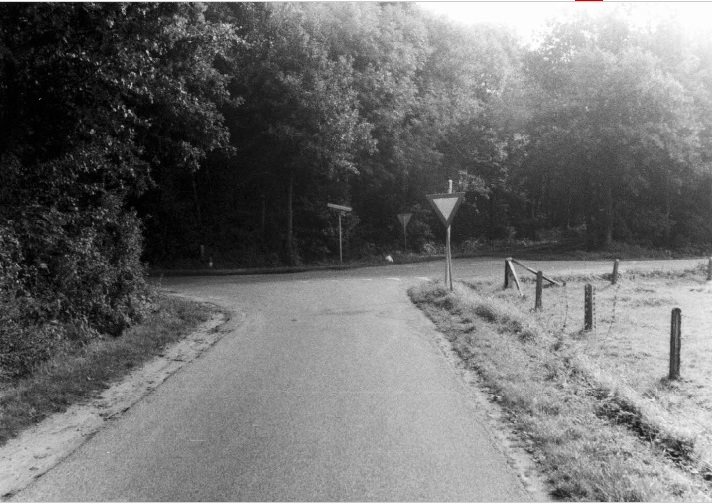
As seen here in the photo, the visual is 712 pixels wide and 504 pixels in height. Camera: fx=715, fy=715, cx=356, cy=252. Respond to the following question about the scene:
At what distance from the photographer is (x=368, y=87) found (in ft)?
114

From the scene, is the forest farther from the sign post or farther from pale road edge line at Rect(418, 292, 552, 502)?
pale road edge line at Rect(418, 292, 552, 502)

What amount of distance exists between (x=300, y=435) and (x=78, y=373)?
3844mm

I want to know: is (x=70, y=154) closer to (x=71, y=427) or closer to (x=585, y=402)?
(x=71, y=427)

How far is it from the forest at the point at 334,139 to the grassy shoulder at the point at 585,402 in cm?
614

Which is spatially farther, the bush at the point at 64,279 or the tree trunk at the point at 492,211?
the tree trunk at the point at 492,211

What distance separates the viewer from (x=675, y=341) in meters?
9.42

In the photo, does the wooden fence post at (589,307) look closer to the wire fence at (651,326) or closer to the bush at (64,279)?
the wire fence at (651,326)

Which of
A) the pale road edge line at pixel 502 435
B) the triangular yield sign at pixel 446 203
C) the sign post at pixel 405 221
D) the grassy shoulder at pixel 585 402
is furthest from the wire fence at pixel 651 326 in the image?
the sign post at pixel 405 221

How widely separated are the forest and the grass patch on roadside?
46 cm

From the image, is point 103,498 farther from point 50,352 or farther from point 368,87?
point 368,87

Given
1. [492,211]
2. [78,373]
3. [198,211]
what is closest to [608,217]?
[492,211]

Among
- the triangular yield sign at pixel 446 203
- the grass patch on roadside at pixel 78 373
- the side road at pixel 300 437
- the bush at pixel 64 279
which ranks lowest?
the side road at pixel 300 437

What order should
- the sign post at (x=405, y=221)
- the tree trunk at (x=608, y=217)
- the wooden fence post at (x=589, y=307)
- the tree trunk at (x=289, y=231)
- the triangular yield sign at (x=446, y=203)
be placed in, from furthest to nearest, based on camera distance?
the tree trunk at (x=608, y=217), the sign post at (x=405, y=221), the tree trunk at (x=289, y=231), the triangular yield sign at (x=446, y=203), the wooden fence post at (x=589, y=307)

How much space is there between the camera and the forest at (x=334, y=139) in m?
10.7
